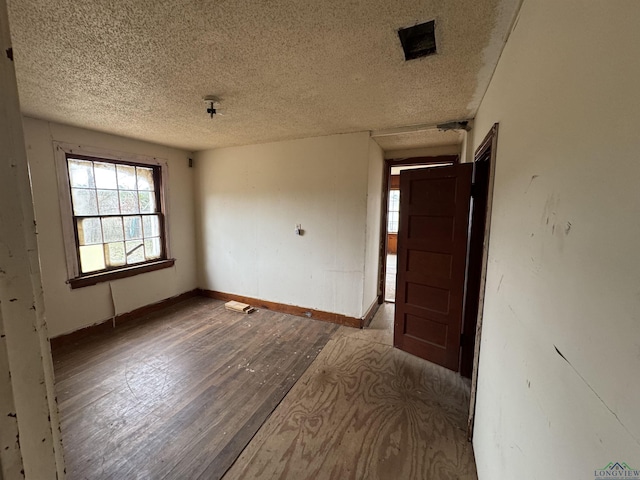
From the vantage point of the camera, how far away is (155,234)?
12.7 feet

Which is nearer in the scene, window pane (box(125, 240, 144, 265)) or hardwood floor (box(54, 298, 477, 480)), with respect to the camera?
hardwood floor (box(54, 298, 477, 480))

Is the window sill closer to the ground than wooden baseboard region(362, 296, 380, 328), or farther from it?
farther from it

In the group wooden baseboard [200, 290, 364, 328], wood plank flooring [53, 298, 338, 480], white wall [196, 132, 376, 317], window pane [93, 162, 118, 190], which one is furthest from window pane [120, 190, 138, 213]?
wooden baseboard [200, 290, 364, 328]

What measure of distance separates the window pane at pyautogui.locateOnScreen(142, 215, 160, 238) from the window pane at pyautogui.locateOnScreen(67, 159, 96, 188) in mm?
737

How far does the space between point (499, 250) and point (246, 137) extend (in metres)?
3.07

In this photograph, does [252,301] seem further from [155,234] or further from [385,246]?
[385,246]

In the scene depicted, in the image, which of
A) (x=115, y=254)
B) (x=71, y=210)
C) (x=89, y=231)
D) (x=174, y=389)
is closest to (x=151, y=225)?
(x=115, y=254)

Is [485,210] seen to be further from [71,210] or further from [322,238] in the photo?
[71,210]

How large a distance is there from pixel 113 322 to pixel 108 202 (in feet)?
4.91

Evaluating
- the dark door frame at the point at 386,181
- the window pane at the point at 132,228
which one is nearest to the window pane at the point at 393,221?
the dark door frame at the point at 386,181

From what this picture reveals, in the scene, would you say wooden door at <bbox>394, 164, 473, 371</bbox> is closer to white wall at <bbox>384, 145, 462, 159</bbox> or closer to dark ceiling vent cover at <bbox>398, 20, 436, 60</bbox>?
dark ceiling vent cover at <bbox>398, 20, 436, 60</bbox>

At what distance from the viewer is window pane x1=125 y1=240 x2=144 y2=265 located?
3.50 metres

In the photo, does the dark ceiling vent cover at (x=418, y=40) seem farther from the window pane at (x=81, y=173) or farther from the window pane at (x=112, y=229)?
the window pane at (x=112, y=229)

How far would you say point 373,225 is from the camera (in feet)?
11.7
